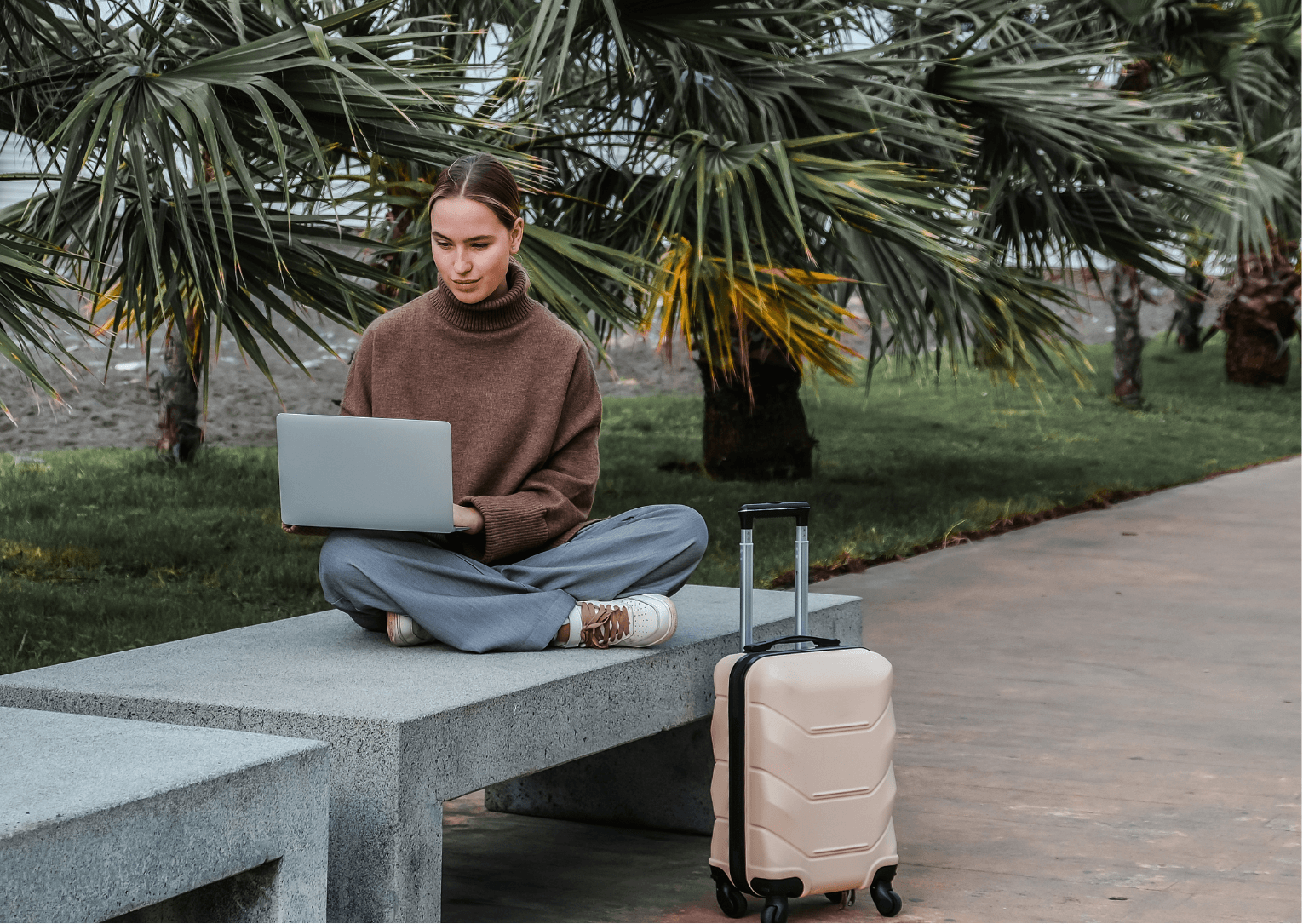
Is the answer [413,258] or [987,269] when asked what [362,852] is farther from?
[987,269]

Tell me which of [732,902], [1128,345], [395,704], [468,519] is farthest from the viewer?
[1128,345]

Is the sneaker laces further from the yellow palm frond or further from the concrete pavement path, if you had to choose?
the yellow palm frond

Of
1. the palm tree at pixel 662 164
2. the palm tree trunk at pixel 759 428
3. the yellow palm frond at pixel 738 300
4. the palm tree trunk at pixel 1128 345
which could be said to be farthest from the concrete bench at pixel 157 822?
the palm tree trunk at pixel 1128 345

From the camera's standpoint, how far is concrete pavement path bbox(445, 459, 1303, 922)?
115 inches

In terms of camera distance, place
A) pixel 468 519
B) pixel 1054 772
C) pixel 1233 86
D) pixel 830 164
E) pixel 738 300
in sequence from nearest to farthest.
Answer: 1. pixel 468 519
2. pixel 1054 772
3. pixel 830 164
4. pixel 738 300
5. pixel 1233 86

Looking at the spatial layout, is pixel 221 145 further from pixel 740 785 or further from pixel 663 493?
pixel 663 493

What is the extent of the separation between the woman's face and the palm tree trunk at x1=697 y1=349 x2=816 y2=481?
21.5ft

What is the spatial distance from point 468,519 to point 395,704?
1.99 ft

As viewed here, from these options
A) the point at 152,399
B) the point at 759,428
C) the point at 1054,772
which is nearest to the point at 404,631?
the point at 1054,772

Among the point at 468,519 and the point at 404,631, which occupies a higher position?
the point at 468,519

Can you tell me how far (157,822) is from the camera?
1797mm

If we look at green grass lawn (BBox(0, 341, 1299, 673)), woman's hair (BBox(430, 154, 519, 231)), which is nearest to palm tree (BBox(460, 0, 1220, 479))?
green grass lawn (BBox(0, 341, 1299, 673))

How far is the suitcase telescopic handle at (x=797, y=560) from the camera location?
2807 mm

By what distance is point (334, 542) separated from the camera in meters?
2.85
